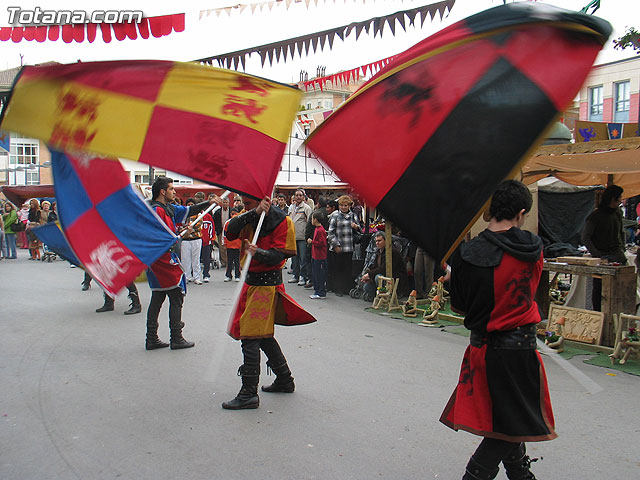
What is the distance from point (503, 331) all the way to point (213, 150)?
2050 millimetres

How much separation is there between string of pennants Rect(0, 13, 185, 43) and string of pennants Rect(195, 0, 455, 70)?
0.88 metres

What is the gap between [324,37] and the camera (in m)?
7.79

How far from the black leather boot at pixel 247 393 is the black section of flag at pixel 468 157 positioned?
2.62 meters

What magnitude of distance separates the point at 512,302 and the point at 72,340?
6.07 metres

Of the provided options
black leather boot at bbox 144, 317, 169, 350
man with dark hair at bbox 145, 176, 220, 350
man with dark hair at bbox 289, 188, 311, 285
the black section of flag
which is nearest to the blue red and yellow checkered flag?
the black section of flag

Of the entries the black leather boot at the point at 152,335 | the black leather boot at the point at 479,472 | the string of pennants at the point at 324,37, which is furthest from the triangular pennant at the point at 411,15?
the black leather boot at the point at 479,472

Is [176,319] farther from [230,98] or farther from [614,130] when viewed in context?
[614,130]

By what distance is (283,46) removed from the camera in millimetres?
8039

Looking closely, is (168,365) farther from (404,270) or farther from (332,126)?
(404,270)

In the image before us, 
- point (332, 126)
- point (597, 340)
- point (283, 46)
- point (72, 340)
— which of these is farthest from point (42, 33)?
point (597, 340)

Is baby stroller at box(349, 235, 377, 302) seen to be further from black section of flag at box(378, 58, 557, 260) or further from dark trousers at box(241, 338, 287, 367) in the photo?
black section of flag at box(378, 58, 557, 260)

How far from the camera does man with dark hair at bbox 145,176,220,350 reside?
630 cm

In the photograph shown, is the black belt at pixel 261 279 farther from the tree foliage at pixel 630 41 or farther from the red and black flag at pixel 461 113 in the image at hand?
the tree foliage at pixel 630 41

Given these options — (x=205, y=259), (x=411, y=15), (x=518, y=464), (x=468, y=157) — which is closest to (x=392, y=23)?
(x=411, y=15)
